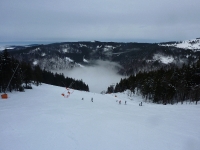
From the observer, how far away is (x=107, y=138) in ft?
30.7

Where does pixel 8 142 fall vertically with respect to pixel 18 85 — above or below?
above

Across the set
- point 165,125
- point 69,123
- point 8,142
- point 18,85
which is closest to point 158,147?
point 165,125

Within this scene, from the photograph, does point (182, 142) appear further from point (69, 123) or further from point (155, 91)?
point (155, 91)

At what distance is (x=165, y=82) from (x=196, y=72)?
315 inches

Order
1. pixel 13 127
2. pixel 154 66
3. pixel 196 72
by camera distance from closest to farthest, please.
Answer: pixel 13 127 → pixel 196 72 → pixel 154 66

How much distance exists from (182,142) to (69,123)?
8.47 meters

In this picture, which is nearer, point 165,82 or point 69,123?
point 69,123

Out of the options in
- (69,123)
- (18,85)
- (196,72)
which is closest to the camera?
(69,123)

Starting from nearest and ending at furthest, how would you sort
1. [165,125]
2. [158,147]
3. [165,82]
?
[158,147] → [165,125] → [165,82]

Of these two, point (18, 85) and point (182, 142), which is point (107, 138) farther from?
point (18, 85)

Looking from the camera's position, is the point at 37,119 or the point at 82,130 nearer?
the point at 82,130

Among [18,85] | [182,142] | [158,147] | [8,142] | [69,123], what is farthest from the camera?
[18,85]

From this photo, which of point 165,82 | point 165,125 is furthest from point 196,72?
point 165,125

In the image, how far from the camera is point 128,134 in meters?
10.2
